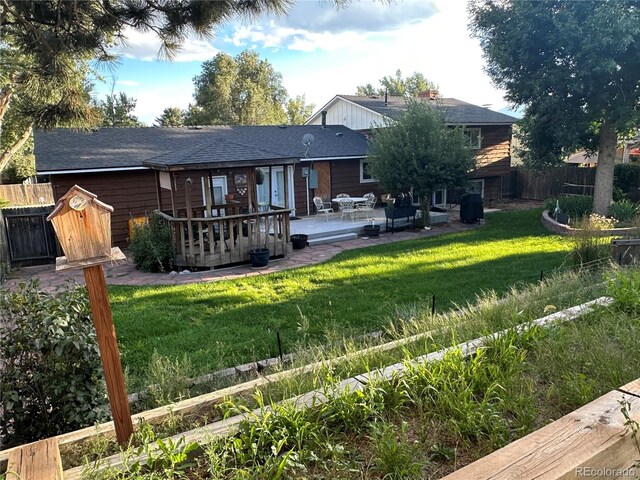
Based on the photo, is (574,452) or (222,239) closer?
(574,452)

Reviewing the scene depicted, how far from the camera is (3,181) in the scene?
1991 cm

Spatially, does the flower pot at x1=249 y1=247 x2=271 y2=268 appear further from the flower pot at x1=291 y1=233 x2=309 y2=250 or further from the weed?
the weed

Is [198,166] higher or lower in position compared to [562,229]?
higher

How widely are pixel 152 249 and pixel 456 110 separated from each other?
15.5 m

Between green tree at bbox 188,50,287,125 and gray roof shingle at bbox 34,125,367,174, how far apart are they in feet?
51.1

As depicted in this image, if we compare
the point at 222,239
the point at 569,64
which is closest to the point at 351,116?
the point at 569,64

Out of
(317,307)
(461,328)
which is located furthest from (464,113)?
(461,328)

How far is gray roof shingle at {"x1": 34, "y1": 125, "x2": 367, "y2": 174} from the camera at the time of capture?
9.98 m

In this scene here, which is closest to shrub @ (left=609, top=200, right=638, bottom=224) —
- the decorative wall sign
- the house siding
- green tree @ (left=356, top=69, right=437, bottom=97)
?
the house siding

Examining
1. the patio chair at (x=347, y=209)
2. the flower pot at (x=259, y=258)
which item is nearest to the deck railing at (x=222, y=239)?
the flower pot at (x=259, y=258)

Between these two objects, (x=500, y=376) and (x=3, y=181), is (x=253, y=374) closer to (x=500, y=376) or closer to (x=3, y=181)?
(x=500, y=376)

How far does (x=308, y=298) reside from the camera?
22.7 ft

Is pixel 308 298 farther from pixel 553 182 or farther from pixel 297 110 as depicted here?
pixel 297 110

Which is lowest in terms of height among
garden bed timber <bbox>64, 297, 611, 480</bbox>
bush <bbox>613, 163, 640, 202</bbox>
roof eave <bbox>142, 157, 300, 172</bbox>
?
garden bed timber <bbox>64, 297, 611, 480</bbox>
